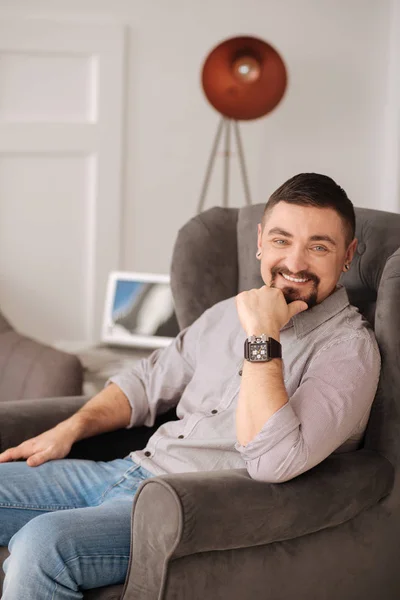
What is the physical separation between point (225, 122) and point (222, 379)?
2315mm

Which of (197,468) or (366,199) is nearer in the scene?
(197,468)

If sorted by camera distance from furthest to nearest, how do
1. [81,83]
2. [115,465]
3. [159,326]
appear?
[81,83]
[159,326]
[115,465]

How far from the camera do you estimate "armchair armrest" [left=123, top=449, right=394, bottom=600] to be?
133 centimetres

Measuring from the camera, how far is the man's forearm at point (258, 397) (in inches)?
57.9

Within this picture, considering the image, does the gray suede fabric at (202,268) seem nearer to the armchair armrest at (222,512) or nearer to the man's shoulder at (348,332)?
the man's shoulder at (348,332)

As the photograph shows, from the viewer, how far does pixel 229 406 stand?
1760 millimetres

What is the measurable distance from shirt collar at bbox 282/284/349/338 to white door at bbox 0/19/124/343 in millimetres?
2382

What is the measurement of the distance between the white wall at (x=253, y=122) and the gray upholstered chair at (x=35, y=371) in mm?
1452

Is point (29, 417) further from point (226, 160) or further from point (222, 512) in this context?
point (226, 160)

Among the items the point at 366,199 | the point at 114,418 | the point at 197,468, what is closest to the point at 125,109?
the point at 366,199

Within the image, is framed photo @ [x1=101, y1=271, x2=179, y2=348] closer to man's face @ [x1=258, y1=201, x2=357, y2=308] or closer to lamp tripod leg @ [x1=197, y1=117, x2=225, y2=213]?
lamp tripod leg @ [x1=197, y1=117, x2=225, y2=213]

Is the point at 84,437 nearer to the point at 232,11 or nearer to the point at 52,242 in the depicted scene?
the point at 52,242

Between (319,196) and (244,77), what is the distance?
2.02 metres

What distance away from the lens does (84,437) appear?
1885 millimetres
